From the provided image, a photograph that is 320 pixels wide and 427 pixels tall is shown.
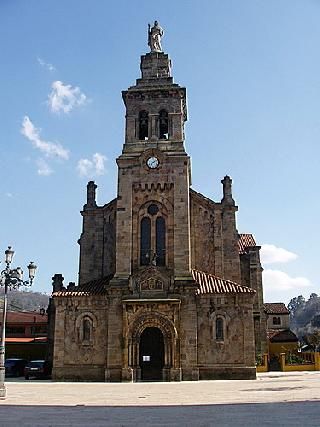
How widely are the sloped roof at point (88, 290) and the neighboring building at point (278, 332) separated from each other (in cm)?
1835

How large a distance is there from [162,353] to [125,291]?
516 centimetres

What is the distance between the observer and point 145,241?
37.9m

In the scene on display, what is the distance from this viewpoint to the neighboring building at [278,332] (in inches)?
2286

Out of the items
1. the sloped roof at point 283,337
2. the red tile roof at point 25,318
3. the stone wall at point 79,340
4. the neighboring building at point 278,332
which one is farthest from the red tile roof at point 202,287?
the red tile roof at point 25,318

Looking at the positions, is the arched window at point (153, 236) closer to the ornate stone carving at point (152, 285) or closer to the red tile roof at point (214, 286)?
the ornate stone carving at point (152, 285)

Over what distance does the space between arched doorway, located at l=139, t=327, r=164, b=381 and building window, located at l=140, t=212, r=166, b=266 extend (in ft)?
16.6

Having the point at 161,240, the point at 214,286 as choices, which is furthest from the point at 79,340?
the point at 214,286

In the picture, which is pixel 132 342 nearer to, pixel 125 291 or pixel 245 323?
pixel 125 291

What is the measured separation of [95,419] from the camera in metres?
14.0

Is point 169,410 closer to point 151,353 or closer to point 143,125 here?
point 151,353

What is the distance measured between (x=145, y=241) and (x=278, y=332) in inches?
1274

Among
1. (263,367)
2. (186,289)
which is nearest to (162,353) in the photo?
(186,289)

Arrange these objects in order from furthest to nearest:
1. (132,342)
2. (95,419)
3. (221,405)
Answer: (132,342) → (221,405) → (95,419)

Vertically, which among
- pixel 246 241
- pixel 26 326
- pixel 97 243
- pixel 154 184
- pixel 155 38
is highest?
pixel 155 38
